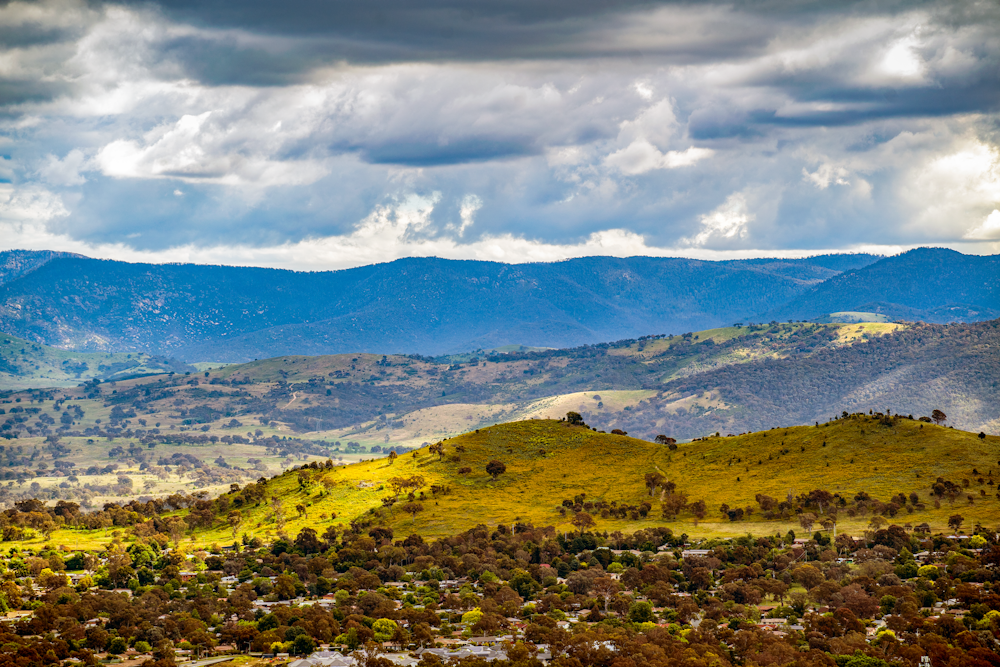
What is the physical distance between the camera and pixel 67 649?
511 ft

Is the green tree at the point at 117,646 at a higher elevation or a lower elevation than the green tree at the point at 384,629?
lower

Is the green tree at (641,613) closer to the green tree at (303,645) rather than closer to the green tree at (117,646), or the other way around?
the green tree at (303,645)

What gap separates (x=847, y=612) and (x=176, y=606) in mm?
112330

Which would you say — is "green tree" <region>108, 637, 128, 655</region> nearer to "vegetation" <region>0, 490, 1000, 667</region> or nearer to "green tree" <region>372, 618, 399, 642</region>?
"vegetation" <region>0, 490, 1000, 667</region>

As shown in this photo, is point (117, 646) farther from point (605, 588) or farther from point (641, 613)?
point (641, 613)

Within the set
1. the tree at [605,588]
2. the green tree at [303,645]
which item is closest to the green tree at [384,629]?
the green tree at [303,645]

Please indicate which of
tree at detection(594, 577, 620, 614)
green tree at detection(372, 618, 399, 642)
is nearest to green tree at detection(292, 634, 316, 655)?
green tree at detection(372, 618, 399, 642)

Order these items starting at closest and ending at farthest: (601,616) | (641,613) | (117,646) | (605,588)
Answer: (117,646)
(641,613)
(601,616)
(605,588)

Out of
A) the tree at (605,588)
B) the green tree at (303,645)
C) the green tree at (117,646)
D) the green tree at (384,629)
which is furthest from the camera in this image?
the tree at (605,588)

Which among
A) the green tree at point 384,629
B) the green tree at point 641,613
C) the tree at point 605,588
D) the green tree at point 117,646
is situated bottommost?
the green tree at point 117,646

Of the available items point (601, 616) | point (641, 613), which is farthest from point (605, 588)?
point (641, 613)

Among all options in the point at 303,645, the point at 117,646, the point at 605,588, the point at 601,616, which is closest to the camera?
the point at 303,645

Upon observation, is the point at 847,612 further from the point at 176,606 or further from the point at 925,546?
the point at 176,606

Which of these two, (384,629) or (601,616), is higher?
(601,616)
